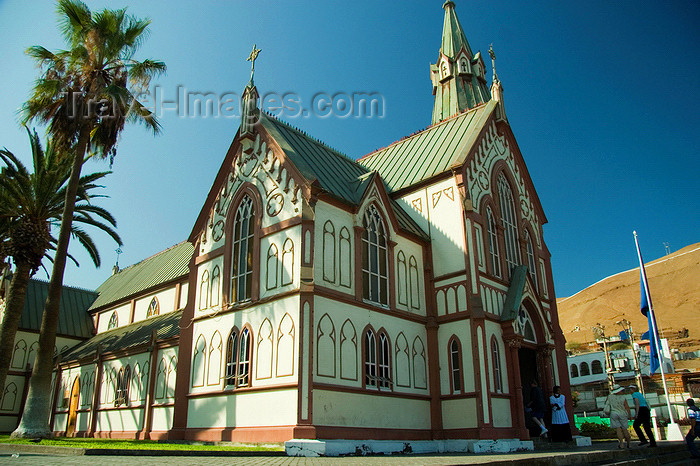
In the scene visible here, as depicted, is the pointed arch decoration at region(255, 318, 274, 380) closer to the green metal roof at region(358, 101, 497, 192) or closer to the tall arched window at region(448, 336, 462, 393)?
the tall arched window at region(448, 336, 462, 393)

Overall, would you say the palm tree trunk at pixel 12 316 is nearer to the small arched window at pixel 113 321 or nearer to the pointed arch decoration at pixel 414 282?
the small arched window at pixel 113 321

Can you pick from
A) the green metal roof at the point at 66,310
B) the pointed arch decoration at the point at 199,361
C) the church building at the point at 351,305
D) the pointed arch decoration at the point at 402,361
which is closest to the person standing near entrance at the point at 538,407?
the church building at the point at 351,305

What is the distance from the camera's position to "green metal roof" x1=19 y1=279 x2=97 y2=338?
37.9m

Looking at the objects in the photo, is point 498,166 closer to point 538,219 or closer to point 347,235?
point 538,219

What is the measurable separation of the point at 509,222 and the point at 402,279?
7.52 metres

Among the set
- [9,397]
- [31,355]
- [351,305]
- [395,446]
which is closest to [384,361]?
[351,305]

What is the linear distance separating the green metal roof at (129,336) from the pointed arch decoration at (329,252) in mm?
9884

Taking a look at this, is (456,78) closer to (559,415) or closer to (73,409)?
(559,415)

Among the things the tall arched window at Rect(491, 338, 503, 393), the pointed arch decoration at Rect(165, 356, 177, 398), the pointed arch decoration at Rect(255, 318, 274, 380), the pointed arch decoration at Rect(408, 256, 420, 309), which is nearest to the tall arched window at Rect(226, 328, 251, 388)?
the pointed arch decoration at Rect(255, 318, 274, 380)

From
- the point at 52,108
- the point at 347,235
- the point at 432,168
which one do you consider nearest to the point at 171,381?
the point at 347,235

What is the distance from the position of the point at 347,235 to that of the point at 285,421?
693 centimetres

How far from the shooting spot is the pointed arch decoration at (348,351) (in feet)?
60.2

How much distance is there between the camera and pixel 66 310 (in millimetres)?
39906

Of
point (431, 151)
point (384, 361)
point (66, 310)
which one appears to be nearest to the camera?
point (384, 361)
